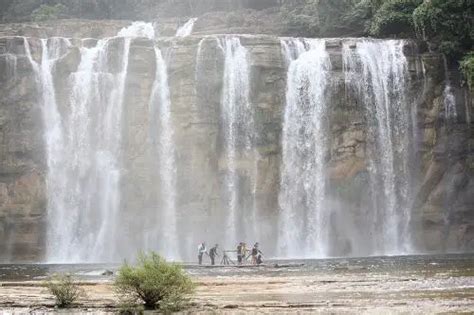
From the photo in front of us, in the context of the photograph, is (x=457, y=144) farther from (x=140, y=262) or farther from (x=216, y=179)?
(x=140, y=262)

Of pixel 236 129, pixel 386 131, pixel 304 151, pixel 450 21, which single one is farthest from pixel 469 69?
pixel 236 129

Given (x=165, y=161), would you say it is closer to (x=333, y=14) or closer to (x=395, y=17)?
(x=333, y=14)

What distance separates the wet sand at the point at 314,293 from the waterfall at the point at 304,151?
14968 mm

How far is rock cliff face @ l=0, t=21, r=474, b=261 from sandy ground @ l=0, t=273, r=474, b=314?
59.6ft

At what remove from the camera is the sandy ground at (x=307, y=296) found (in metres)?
13.8

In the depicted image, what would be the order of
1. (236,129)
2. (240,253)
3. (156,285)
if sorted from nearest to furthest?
1. (156,285)
2. (240,253)
3. (236,129)

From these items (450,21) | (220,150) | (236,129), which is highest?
(450,21)

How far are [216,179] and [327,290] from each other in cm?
2296

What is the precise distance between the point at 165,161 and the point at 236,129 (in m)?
4.81

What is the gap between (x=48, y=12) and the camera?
195 ft

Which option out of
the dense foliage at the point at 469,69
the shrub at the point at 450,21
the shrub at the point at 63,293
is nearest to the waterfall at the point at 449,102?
the shrub at the point at 450,21

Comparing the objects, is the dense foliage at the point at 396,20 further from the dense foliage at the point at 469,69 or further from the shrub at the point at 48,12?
the shrub at the point at 48,12

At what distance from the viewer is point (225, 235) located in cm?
3953

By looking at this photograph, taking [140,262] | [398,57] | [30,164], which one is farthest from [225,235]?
[140,262]
